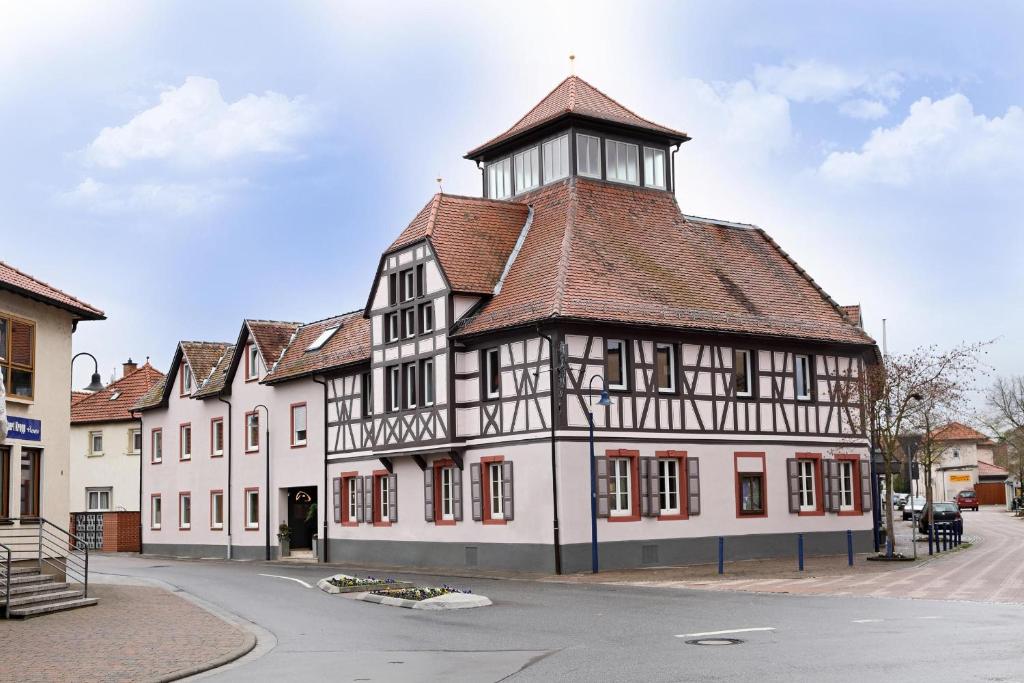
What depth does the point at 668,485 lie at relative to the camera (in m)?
35.5

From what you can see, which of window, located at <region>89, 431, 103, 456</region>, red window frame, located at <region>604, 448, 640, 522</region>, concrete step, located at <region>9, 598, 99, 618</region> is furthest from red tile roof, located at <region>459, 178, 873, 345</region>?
window, located at <region>89, 431, 103, 456</region>

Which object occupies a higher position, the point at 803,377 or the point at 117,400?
the point at 117,400

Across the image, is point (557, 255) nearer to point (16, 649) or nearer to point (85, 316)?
point (85, 316)

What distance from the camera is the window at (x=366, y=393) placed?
4175cm

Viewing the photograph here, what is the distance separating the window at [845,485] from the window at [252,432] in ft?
71.4

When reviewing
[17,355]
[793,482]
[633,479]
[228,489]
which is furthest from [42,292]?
[228,489]

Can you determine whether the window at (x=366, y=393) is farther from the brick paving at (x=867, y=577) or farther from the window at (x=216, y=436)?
the brick paving at (x=867, y=577)

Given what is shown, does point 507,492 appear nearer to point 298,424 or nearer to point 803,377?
point 803,377

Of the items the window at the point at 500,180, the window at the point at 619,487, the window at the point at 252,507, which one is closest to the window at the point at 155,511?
the window at the point at 252,507

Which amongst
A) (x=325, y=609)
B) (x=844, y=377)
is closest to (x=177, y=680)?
(x=325, y=609)

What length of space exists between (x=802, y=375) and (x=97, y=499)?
39.9 m

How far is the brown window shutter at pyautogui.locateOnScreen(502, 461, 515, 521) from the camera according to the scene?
34219mm

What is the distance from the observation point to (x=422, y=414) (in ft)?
123

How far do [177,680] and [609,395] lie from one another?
67.1ft
